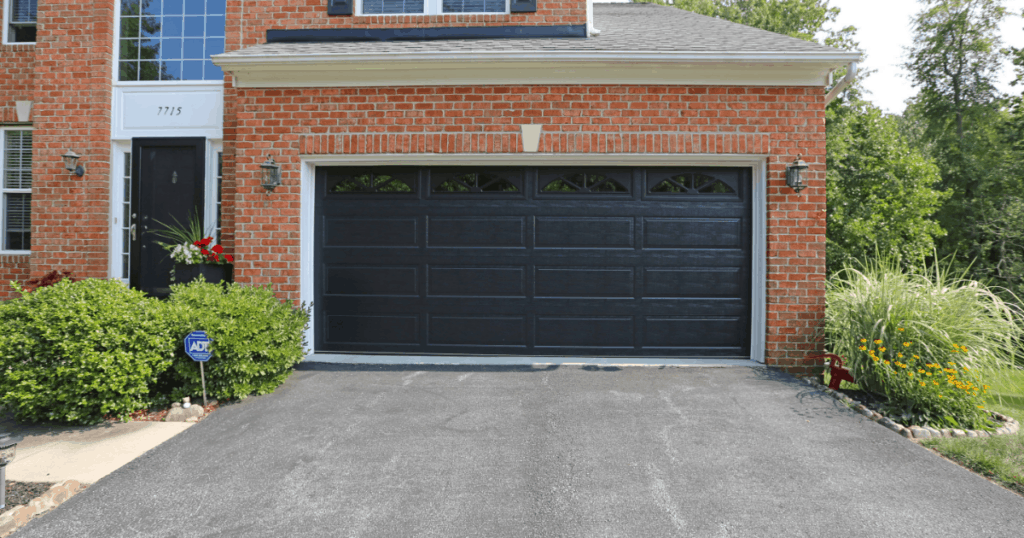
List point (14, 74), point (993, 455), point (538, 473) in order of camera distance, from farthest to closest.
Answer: point (14, 74) → point (993, 455) → point (538, 473)

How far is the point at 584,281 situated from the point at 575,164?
138cm

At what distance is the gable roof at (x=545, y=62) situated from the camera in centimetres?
534

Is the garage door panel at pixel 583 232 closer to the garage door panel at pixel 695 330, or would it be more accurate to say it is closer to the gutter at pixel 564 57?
the garage door panel at pixel 695 330

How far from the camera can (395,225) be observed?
589cm

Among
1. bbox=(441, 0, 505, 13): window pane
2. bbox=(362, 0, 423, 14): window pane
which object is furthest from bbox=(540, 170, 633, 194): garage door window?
bbox=(362, 0, 423, 14): window pane

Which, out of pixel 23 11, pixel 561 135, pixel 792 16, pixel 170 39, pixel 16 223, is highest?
pixel 792 16

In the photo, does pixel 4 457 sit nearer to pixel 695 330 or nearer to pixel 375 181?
pixel 375 181

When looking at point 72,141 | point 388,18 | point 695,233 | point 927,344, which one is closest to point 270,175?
point 388,18

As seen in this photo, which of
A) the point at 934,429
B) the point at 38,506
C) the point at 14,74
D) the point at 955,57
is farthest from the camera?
the point at 955,57

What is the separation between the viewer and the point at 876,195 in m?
11.8

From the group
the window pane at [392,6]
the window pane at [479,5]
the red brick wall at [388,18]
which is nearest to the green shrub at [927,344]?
the red brick wall at [388,18]

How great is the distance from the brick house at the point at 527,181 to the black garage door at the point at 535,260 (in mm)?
24

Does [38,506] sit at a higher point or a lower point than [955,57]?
lower

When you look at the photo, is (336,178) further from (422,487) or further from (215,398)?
(422,487)
